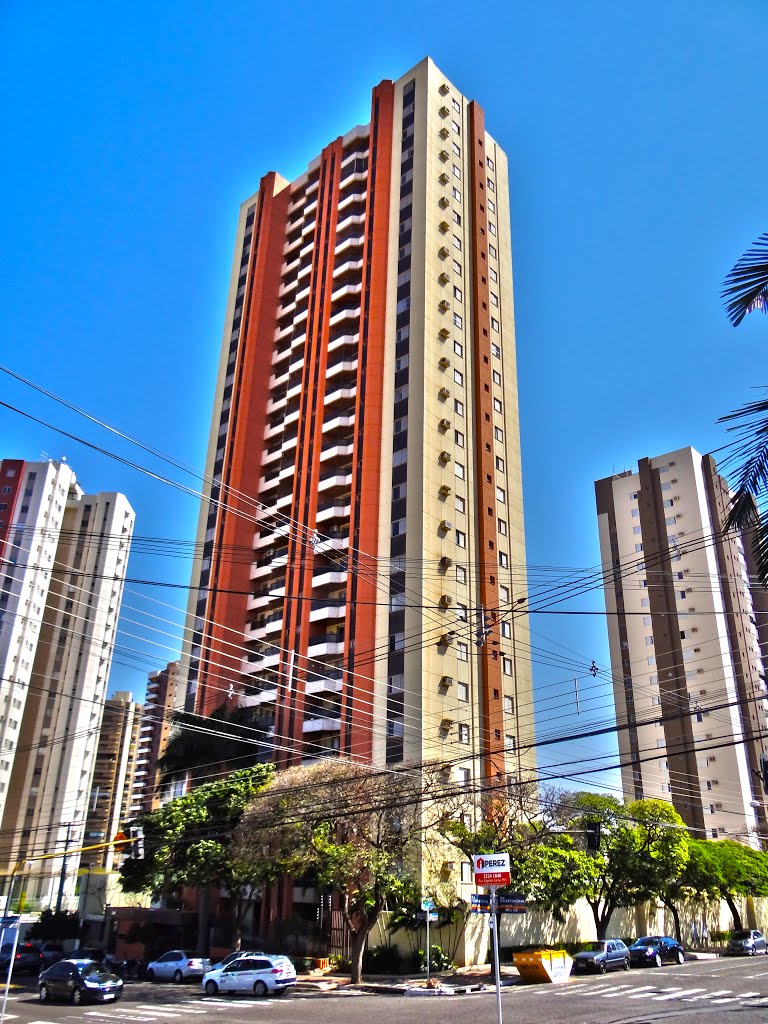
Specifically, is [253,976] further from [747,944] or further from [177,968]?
[747,944]

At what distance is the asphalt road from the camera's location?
22.0m

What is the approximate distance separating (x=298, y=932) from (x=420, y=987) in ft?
56.8

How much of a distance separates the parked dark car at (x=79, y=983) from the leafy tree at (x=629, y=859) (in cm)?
2541

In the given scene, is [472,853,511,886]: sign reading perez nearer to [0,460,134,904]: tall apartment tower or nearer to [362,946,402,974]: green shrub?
[362,946,402,974]: green shrub

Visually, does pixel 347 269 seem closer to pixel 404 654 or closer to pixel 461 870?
pixel 404 654

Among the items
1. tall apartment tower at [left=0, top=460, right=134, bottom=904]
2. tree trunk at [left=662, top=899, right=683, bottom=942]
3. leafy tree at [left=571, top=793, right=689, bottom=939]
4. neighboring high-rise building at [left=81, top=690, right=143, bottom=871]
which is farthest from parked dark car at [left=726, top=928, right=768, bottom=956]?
neighboring high-rise building at [left=81, top=690, right=143, bottom=871]

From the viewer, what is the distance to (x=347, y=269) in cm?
7169

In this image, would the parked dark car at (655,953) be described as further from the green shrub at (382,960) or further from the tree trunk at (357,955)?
the tree trunk at (357,955)

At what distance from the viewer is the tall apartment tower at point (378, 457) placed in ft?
182

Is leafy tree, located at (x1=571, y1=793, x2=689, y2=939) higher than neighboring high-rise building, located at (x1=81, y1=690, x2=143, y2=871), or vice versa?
neighboring high-rise building, located at (x1=81, y1=690, x2=143, y2=871)

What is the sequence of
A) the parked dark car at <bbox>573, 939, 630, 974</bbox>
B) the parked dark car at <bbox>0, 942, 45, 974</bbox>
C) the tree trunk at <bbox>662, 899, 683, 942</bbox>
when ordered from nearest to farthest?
the parked dark car at <bbox>573, 939, 630, 974</bbox>
the parked dark car at <bbox>0, 942, 45, 974</bbox>
the tree trunk at <bbox>662, 899, 683, 942</bbox>

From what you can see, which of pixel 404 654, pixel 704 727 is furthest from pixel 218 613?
pixel 704 727

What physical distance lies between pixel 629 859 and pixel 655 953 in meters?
6.45

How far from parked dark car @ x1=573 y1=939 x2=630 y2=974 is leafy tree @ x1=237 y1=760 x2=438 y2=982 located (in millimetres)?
7982
